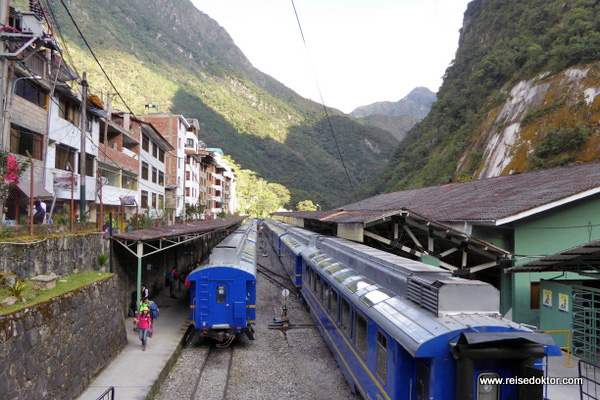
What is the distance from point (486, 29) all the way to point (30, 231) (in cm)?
6800

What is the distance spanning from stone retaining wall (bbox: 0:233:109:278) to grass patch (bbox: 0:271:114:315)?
321 millimetres

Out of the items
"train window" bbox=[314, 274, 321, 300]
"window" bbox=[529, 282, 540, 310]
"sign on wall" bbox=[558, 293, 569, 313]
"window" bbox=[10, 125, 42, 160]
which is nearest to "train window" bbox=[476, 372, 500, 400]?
"sign on wall" bbox=[558, 293, 569, 313]

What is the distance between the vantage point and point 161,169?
36.6 meters

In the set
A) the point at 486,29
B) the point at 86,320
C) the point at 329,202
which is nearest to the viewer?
the point at 86,320

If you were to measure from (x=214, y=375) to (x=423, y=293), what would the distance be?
6698mm

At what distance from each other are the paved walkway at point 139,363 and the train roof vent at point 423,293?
6.11 m

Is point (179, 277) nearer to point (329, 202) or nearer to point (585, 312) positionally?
point (585, 312)

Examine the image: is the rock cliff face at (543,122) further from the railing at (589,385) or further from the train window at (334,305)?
the train window at (334,305)

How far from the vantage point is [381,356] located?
6.36 meters

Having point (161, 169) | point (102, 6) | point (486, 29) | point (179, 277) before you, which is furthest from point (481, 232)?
point (102, 6)

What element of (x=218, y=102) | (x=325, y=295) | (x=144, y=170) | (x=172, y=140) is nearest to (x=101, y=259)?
(x=325, y=295)

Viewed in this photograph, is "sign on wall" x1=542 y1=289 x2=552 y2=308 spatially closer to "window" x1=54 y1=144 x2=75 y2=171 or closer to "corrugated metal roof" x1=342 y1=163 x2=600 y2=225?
"corrugated metal roof" x1=342 y1=163 x2=600 y2=225

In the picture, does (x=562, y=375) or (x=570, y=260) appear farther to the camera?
(x=562, y=375)

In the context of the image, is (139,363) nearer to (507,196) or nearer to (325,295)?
(325,295)
